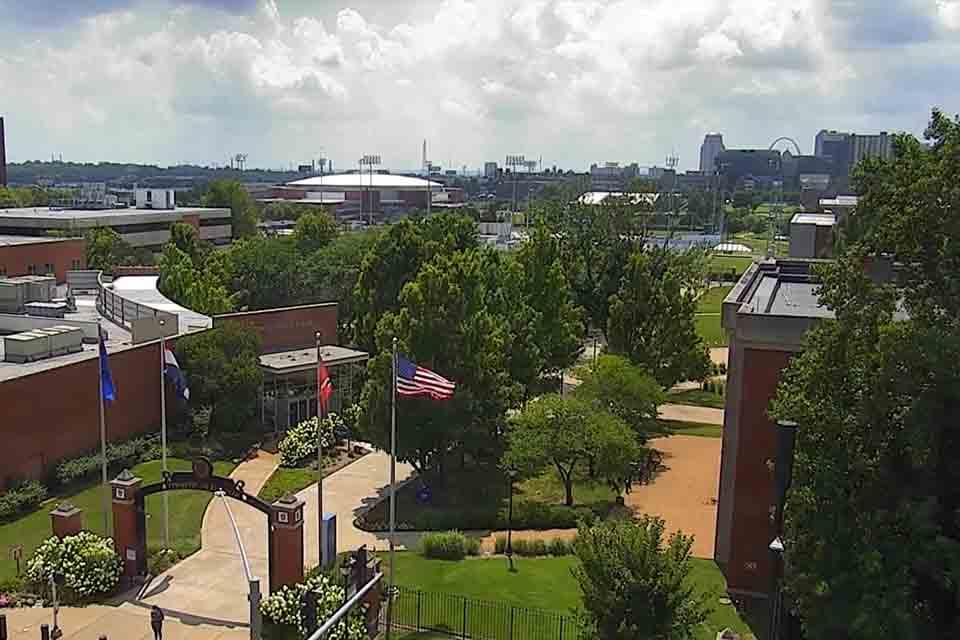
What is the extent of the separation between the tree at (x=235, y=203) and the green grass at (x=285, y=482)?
290ft

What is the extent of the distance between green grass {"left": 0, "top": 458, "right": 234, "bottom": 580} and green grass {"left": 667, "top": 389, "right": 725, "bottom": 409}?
2780 centimetres

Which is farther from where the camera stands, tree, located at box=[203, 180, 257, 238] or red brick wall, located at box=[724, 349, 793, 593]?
tree, located at box=[203, 180, 257, 238]

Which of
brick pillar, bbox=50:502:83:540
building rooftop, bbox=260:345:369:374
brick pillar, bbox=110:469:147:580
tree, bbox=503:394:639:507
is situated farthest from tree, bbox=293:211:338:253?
brick pillar, bbox=110:469:147:580

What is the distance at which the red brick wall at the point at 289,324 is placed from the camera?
44.0 m

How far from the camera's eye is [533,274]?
150 feet

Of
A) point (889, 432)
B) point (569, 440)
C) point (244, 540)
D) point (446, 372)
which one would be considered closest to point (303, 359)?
point (446, 372)

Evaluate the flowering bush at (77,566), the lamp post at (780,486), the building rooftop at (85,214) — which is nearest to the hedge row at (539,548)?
the lamp post at (780,486)

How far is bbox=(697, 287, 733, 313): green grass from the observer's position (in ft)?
286

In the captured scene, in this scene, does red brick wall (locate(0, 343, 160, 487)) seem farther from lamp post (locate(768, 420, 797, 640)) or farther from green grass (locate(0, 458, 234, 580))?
lamp post (locate(768, 420, 797, 640))

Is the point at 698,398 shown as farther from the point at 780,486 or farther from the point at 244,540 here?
the point at 780,486

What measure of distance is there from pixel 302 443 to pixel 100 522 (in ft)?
32.5

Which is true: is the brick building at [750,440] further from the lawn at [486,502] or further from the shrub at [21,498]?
the shrub at [21,498]

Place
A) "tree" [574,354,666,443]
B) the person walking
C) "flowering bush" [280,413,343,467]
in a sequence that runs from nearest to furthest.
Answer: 1. the person walking
2. "tree" [574,354,666,443]
3. "flowering bush" [280,413,343,467]

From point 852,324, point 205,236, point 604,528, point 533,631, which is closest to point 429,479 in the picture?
point 533,631
